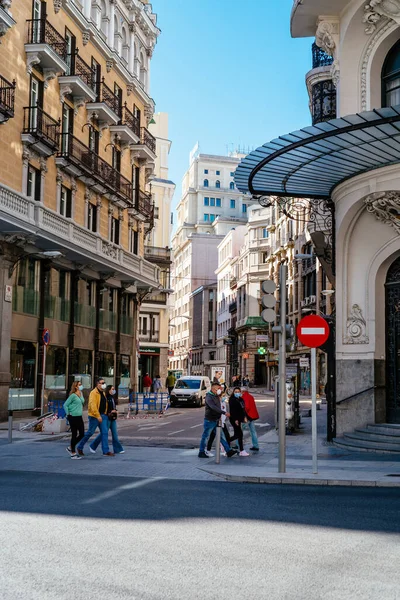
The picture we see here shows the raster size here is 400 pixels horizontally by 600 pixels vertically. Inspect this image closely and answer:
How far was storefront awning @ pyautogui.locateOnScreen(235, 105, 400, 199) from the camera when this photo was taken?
14867 mm

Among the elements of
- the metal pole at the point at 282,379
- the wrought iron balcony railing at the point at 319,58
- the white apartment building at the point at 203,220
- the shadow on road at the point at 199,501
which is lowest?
the shadow on road at the point at 199,501

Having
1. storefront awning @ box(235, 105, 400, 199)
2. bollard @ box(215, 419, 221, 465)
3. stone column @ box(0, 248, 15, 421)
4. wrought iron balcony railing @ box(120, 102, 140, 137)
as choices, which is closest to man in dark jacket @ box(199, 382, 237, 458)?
bollard @ box(215, 419, 221, 465)

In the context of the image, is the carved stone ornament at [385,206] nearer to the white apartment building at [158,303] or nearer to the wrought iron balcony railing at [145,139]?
the wrought iron balcony railing at [145,139]

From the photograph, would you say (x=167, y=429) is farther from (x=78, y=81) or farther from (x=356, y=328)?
(x=78, y=81)

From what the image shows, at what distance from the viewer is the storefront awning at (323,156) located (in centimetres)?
1487

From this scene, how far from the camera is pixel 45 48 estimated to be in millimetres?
28141

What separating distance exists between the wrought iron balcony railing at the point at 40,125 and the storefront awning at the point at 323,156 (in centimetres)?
1151

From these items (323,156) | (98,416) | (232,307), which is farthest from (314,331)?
(232,307)

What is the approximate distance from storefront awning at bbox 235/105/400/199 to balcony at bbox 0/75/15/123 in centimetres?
995

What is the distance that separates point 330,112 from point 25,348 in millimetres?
13821

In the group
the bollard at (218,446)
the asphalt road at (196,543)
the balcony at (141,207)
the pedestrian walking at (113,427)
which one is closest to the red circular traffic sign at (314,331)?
the asphalt road at (196,543)

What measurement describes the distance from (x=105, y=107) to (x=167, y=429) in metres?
16.9

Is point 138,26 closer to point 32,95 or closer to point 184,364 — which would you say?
point 32,95

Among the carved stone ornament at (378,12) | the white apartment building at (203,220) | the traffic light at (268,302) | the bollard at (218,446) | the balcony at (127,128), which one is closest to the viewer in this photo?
the traffic light at (268,302)
